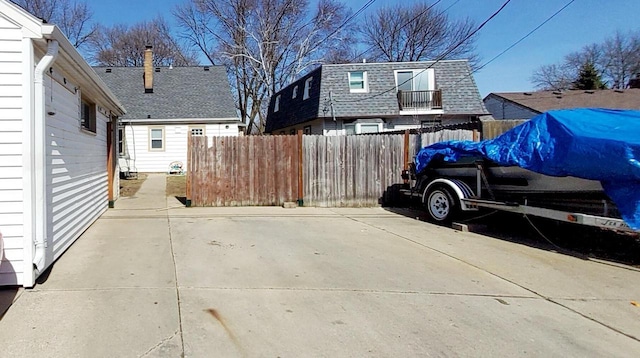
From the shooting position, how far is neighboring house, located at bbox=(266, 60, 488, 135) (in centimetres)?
2347

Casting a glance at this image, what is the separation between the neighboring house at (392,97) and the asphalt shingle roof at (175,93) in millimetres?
5201

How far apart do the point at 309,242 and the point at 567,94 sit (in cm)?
2854

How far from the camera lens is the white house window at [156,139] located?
21891mm

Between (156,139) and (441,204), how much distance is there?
16.8 m

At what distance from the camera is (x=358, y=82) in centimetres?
2408

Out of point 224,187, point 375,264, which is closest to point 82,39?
point 224,187

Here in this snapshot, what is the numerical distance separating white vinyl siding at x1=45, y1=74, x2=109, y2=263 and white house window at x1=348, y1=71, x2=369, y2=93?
16376 millimetres

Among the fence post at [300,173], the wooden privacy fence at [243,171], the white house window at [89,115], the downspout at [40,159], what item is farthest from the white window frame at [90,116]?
the fence post at [300,173]

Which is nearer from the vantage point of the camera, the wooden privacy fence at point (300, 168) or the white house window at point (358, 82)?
the wooden privacy fence at point (300, 168)

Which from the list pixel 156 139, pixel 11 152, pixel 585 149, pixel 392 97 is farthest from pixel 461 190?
pixel 156 139

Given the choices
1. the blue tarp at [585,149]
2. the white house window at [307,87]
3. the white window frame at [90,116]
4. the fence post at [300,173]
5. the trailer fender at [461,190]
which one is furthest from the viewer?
the white house window at [307,87]

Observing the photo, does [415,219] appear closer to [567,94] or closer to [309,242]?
[309,242]

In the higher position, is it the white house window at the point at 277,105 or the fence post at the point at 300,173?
the white house window at the point at 277,105

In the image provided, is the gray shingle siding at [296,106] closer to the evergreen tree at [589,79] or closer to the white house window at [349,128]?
the white house window at [349,128]
